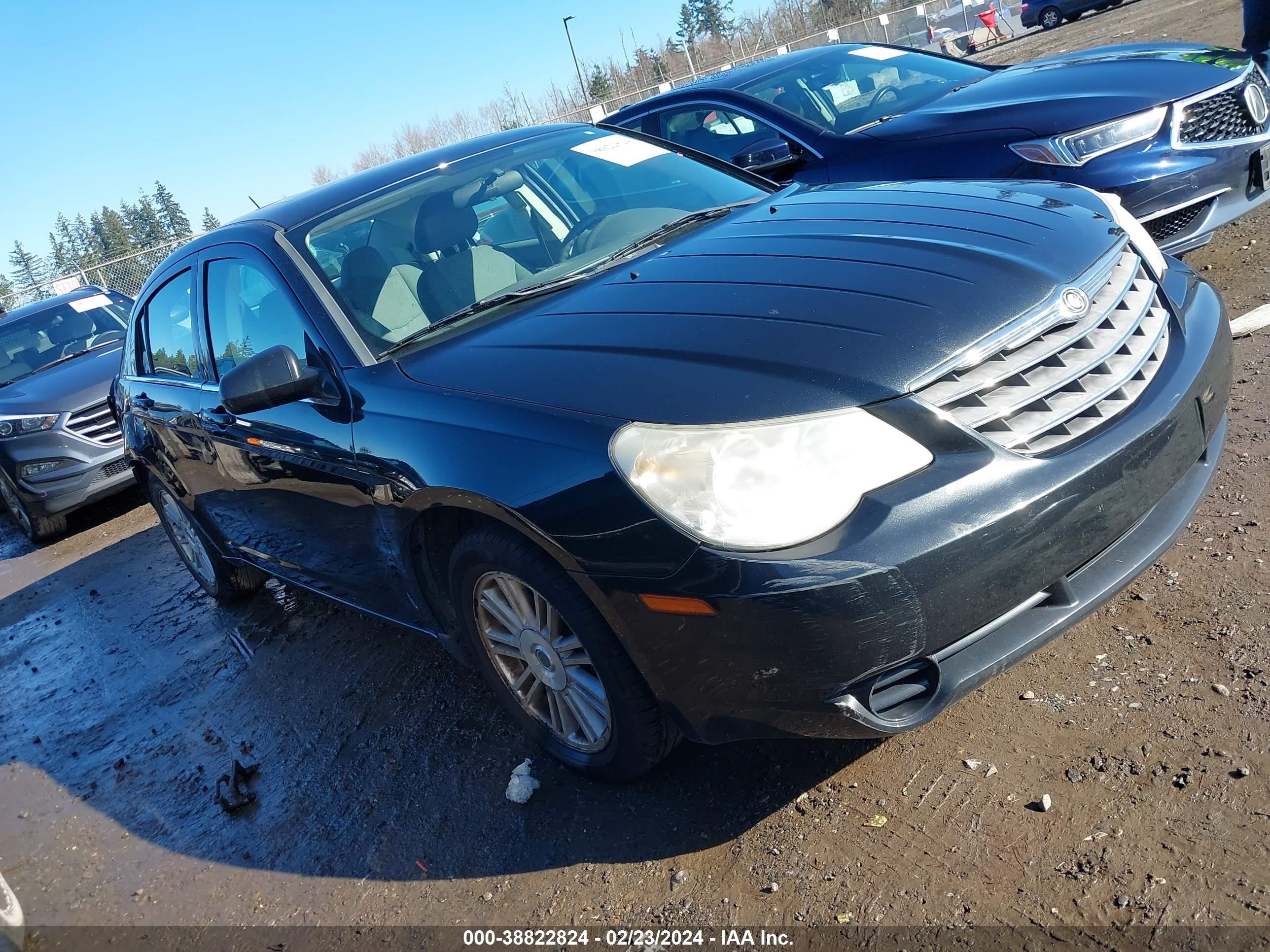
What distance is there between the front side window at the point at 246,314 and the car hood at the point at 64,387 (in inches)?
188

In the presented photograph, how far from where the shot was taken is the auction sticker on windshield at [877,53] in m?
6.46

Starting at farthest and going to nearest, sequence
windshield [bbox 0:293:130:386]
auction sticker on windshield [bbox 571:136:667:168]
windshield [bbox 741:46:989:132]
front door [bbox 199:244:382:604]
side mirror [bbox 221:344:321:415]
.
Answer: windshield [bbox 0:293:130:386]
windshield [bbox 741:46:989:132]
auction sticker on windshield [bbox 571:136:667:168]
front door [bbox 199:244:382:604]
side mirror [bbox 221:344:321:415]

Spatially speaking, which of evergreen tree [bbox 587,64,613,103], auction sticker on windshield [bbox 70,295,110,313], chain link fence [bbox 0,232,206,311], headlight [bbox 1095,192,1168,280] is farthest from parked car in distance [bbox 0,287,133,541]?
→ evergreen tree [bbox 587,64,613,103]

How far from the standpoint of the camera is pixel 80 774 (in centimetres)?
405

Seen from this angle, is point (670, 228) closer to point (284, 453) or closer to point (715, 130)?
point (284, 453)

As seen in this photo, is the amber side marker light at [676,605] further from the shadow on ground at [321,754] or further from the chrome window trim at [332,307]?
the chrome window trim at [332,307]

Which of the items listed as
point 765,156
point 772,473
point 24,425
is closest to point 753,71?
point 765,156

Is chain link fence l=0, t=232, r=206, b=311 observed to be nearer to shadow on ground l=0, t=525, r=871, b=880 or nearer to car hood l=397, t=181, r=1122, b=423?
shadow on ground l=0, t=525, r=871, b=880

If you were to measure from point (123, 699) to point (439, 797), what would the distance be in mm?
2351

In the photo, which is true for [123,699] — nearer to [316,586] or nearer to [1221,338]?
[316,586]

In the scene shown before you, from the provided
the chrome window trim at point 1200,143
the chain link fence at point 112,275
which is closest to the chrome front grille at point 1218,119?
the chrome window trim at point 1200,143

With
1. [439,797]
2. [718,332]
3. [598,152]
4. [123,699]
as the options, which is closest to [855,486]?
[718,332]

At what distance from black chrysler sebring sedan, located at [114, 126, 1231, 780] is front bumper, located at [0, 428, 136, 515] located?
5391 millimetres

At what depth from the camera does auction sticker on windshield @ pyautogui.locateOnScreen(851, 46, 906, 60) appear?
646 centimetres
